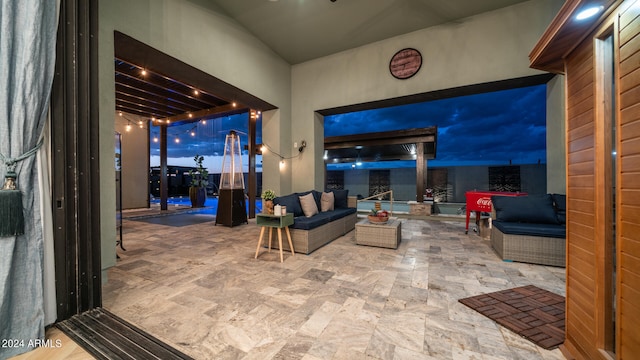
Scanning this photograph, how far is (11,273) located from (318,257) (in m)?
2.83

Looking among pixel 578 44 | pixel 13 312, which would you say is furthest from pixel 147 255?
pixel 578 44

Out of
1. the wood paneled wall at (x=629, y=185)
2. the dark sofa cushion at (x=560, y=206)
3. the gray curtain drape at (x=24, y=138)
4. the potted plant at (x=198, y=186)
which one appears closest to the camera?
the wood paneled wall at (x=629, y=185)

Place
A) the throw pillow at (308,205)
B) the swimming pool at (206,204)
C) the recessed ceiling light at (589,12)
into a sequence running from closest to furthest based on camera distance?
the recessed ceiling light at (589,12) → the throw pillow at (308,205) → the swimming pool at (206,204)

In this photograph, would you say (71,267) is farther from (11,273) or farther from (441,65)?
(441,65)

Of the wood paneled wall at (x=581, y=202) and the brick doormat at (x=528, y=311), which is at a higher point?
the wood paneled wall at (x=581, y=202)

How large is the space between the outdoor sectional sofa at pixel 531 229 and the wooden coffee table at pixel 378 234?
4.83ft

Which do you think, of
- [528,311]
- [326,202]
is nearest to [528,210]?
[528,311]

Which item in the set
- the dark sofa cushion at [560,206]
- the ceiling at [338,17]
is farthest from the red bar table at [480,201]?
the ceiling at [338,17]

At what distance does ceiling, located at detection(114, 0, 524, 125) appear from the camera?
373 cm

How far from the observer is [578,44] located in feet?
4.70

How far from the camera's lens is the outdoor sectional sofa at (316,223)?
11.8 feet

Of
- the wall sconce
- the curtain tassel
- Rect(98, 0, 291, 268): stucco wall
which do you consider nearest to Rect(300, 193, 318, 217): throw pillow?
Rect(98, 0, 291, 268): stucco wall

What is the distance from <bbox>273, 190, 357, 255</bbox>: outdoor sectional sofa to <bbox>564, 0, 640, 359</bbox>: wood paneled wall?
2782 mm

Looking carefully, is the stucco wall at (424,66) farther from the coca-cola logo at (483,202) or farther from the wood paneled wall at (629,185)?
the wood paneled wall at (629,185)
